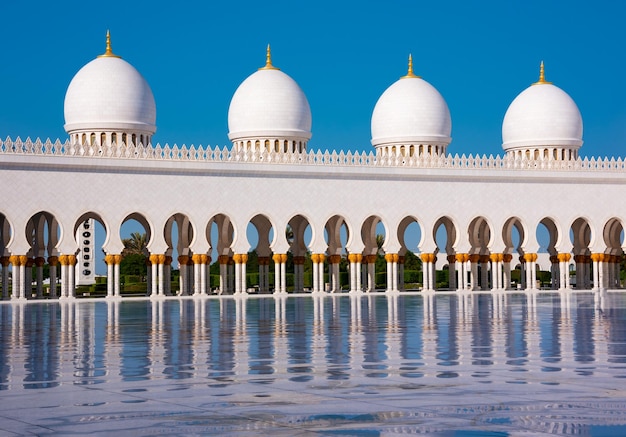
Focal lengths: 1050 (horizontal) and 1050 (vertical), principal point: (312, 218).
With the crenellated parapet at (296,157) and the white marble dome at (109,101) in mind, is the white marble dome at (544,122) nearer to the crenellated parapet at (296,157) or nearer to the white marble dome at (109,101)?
Answer: the crenellated parapet at (296,157)

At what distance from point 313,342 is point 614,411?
4659 mm

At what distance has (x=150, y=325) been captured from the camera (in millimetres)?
12688

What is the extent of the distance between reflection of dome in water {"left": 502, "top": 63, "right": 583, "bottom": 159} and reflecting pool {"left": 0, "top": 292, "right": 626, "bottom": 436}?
24.0m

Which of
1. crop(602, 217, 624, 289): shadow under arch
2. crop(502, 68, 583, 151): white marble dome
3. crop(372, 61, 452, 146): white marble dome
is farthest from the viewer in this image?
crop(502, 68, 583, 151): white marble dome

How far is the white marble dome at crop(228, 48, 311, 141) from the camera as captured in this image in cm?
3167

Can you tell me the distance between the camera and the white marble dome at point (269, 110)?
104 ft

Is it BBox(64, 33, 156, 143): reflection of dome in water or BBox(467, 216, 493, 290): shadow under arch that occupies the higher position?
BBox(64, 33, 156, 143): reflection of dome in water

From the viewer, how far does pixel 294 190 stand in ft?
97.5

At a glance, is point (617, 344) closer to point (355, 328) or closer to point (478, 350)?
point (478, 350)

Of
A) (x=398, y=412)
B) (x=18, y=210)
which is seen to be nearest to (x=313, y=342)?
(x=398, y=412)

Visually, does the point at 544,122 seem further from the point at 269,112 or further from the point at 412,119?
the point at 269,112

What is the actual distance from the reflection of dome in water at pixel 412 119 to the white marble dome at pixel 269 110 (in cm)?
277

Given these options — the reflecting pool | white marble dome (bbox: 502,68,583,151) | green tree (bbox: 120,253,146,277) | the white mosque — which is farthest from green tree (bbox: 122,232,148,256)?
the reflecting pool

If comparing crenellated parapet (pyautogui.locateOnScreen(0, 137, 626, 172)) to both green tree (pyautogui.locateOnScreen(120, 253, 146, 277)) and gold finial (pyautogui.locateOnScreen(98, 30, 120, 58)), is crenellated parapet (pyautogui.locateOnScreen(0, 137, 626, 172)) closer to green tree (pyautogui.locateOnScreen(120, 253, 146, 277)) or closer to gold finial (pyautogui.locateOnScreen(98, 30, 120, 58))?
gold finial (pyautogui.locateOnScreen(98, 30, 120, 58))
